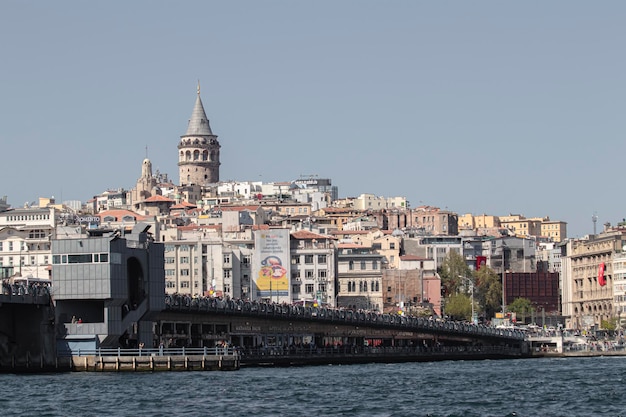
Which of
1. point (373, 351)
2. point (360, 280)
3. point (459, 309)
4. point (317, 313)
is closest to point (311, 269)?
point (360, 280)

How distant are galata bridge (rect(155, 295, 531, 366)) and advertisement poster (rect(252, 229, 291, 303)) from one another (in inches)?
1200

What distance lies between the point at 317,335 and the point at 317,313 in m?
3.13

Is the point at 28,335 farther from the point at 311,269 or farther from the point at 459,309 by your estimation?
the point at 459,309

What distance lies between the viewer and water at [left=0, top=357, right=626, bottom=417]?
232 ft

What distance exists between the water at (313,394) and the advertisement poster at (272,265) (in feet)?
233

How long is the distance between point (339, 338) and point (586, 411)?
214 feet

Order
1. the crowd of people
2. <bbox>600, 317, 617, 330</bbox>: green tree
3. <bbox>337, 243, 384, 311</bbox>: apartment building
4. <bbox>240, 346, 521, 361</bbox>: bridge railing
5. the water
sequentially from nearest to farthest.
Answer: the water, the crowd of people, <bbox>240, 346, 521, 361</bbox>: bridge railing, <bbox>337, 243, 384, 311</bbox>: apartment building, <bbox>600, 317, 617, 330</bbox>: green tree

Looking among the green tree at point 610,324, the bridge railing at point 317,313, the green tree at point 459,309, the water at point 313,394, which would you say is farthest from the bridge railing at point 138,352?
the green tree at point 610,324

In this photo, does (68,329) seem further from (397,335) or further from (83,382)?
(397,335)

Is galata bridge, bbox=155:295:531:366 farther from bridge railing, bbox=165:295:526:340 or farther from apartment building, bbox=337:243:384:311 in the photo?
apartment building, bbox=337:243:384:311

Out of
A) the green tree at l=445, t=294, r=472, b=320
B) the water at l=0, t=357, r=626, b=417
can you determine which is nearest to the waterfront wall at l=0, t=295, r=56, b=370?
the water at l=0, t=357, r=626, b=417

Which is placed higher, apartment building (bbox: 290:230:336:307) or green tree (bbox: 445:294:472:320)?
apartment building (bbox: 290:230:336:307)

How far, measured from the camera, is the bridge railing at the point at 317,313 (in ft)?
369

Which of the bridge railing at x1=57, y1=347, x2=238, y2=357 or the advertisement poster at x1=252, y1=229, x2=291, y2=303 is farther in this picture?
the advertisement poster at x1=252, y1=229, x2=291, y2=303
